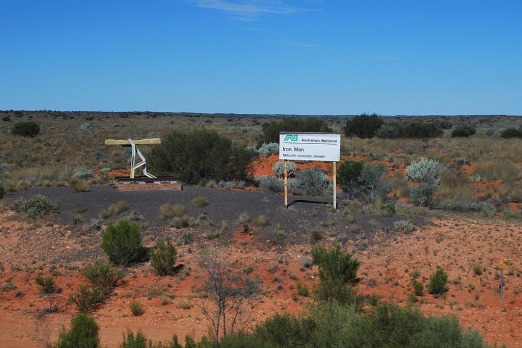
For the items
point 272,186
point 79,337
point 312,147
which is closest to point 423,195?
point 272,186

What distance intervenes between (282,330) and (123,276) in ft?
25.2

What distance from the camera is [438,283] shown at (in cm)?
1430

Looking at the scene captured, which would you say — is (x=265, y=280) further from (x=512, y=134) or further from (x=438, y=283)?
(x=512, y=134)

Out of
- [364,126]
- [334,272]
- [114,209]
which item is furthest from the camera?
[364,126]

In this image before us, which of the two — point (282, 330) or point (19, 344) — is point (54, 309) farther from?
point (282, 330)

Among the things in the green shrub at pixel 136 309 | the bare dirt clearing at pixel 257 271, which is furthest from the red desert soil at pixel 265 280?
the green shrub at pixel 136 309

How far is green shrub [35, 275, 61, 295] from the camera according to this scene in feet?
47.9

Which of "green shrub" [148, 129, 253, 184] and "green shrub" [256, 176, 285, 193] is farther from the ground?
"green shrub" [148, 129, 253, 184]

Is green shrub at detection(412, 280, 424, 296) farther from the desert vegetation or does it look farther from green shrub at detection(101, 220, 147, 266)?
green shrub at detection(101, 220, 147, 266)

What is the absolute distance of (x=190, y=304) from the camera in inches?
537

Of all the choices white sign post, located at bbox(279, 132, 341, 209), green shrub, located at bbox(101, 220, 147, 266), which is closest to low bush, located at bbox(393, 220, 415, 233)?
white sign post, located at bbox(279, 132, 341, 209)

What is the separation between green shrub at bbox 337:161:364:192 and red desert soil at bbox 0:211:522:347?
5.41 m

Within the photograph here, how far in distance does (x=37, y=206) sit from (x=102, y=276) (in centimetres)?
697

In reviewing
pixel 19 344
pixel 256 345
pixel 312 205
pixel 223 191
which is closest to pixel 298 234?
pixel 312 205
